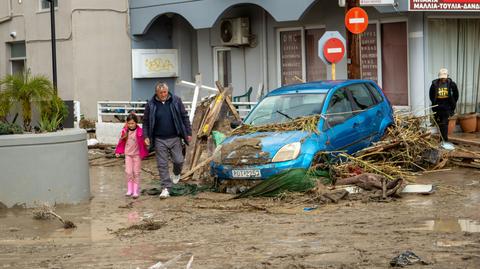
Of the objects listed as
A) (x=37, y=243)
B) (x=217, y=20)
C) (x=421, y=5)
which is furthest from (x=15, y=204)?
(x=217, y=20)

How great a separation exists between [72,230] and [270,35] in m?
12.4

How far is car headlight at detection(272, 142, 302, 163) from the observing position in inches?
495

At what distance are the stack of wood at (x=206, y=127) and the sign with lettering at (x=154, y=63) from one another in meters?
8.82

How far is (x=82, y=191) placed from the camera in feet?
42.5

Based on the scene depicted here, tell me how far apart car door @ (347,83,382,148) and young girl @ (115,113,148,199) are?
3.58 m

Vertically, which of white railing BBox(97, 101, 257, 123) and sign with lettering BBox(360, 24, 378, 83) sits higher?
sign with lettering BBox(360, 24, 378, 83)

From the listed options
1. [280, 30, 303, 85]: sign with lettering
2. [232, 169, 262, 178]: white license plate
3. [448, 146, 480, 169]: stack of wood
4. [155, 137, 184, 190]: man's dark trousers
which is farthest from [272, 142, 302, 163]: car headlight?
[280, 30, 303, 85]: sign with lettering

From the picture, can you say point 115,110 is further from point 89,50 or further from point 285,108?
point 285,108

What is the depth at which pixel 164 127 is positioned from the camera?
43.3ft

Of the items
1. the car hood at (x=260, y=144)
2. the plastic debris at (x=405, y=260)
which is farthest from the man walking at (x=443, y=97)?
the plastic debris at (x=405, y=260)

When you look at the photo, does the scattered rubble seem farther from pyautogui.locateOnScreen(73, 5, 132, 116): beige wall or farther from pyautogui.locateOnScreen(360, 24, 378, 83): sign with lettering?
pyautogui.locateOnScreen(73, 5, 132, 116): beige wall

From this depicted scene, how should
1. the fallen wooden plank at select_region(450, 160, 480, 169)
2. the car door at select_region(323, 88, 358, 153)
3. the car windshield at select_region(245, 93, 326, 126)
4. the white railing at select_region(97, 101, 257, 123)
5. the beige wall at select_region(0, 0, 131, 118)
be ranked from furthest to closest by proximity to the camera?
1. the beige wall at select_region(0, 0, 131, 118)
2. the white railing at select_region(97, 101, 257, 123)
3. the fallen wooden plank at select_region(450, 160, 480, 169)
4. the car windshield at select_region(245, 93, 326, 126)
5. the car door at select_region(323, 88, 358, 153)

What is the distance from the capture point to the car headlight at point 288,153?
12.6 meters

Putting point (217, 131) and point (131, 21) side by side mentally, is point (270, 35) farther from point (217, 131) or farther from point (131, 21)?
point (217, 131)
